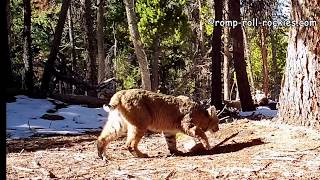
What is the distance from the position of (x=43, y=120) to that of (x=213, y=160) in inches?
339

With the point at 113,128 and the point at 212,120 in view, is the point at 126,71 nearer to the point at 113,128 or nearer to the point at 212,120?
the point at 212,120

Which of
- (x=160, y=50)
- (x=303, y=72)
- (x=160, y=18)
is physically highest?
(x=160, y=18)

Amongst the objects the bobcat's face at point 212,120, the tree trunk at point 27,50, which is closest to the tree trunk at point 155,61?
the tree trunk at point 27,50

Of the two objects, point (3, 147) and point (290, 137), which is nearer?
point (3, 147)

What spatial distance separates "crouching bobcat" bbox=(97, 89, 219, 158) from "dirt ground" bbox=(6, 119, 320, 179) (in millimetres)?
242

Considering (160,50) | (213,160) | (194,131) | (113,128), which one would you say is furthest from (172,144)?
(160,50)

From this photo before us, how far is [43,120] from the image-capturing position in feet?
44.9

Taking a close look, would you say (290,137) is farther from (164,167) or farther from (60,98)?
(60,98)

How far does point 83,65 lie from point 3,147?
3855 centimetres

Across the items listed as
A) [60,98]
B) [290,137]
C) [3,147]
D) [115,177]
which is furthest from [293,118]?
[60,98]

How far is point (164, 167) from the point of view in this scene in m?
5.62

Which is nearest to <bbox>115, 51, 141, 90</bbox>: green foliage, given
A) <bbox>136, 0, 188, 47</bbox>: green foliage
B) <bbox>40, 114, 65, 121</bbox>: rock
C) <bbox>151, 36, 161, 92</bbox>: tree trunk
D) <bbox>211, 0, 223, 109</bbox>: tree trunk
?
<bbox>151, 36, 161, 92</bbox>: tree trunk

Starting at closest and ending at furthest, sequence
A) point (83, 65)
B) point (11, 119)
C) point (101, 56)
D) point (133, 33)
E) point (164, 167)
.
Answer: point (164, 167) < point (11, 119) < point (133, 33) < point (101, 56) < point (83, 65)

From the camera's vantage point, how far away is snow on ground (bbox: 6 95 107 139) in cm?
1230
